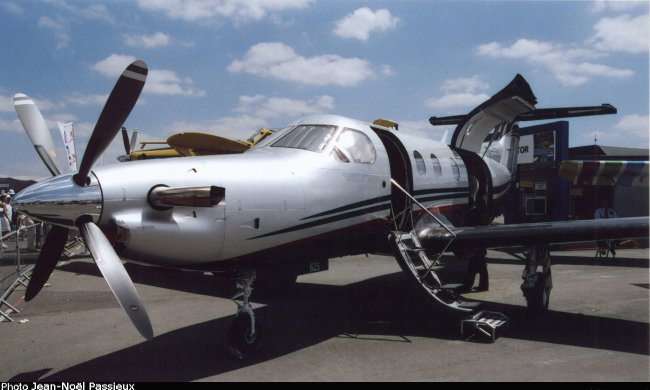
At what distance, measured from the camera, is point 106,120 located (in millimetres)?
5023

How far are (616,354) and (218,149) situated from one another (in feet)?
36.8

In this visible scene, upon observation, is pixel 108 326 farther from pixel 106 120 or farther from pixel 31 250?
pixel 31 250

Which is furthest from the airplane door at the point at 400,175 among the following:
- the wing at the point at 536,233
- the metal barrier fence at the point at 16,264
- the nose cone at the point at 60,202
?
the metal barrier fence at the point at 16,264

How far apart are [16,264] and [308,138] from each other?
10.7 metres

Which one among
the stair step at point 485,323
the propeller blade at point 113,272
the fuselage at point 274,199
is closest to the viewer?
the propeller blade at point 113,272

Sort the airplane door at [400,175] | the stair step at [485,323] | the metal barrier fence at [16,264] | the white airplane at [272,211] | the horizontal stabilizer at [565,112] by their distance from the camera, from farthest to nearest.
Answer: the horizontal stabilizer at [565,112] < the metal barrier fence at [16,264] < the airplane door at [400,175] < the stair step at [485,323] < the white airplane at [272,211]

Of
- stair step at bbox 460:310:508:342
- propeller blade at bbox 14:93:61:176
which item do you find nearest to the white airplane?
stair step at bbox 460:310:508:342

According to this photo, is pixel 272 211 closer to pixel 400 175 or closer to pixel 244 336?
pixel 244 336

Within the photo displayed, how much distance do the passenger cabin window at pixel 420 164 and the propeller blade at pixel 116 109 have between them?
5381 millimetres

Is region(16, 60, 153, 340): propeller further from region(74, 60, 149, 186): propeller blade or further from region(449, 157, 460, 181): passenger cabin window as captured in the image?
region(449, 157, 460, 181): passenger cabin window

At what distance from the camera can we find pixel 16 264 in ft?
44.0

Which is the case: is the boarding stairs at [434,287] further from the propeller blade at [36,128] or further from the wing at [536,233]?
the propeller blade at [36,128]

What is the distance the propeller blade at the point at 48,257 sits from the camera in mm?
5398

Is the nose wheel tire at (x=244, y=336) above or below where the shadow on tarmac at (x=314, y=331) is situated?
above
